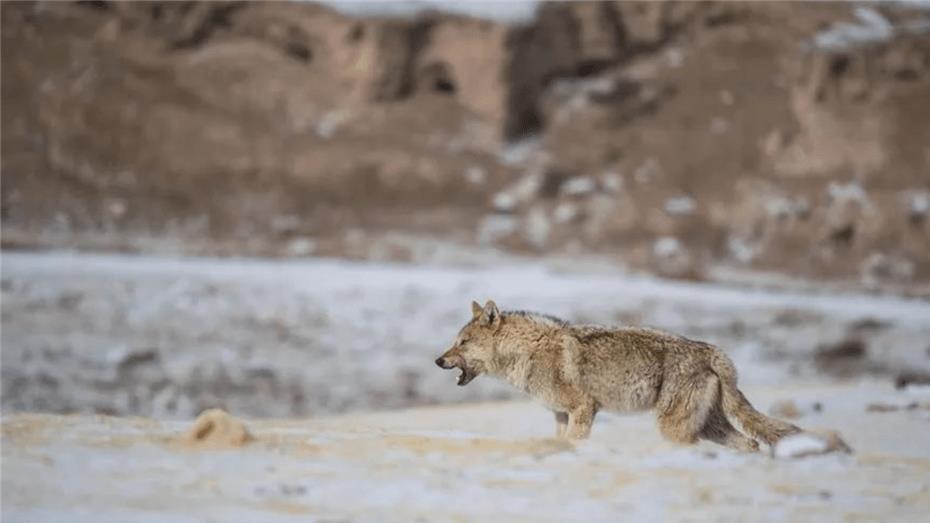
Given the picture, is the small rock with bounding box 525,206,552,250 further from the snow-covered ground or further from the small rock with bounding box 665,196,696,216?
the small rock with bounding box 665,196,696,216

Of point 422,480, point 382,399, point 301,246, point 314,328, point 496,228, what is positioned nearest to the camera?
point 422,480

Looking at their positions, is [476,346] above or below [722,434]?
above

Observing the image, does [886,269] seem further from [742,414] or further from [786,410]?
[742,414]

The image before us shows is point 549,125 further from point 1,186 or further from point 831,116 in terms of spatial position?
point 1,186

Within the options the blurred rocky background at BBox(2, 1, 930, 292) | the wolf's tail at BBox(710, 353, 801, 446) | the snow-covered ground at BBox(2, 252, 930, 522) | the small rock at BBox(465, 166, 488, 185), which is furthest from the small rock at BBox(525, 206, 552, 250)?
the wolf's tail at BBox(710, 353, 801, 446)

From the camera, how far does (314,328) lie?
16750 millimetres

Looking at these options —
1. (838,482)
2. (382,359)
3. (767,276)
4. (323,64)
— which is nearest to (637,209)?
(767,276)

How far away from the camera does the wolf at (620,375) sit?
22.6 ft

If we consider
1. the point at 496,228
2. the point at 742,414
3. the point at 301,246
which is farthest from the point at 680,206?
the point at 742,414

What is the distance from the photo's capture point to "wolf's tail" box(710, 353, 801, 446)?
688 cm

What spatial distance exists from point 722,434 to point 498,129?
15733mm

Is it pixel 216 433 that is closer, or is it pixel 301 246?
pixel 216 433

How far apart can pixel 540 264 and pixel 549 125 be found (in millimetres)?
3828

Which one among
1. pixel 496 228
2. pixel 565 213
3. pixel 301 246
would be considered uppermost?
pixel 565 213
